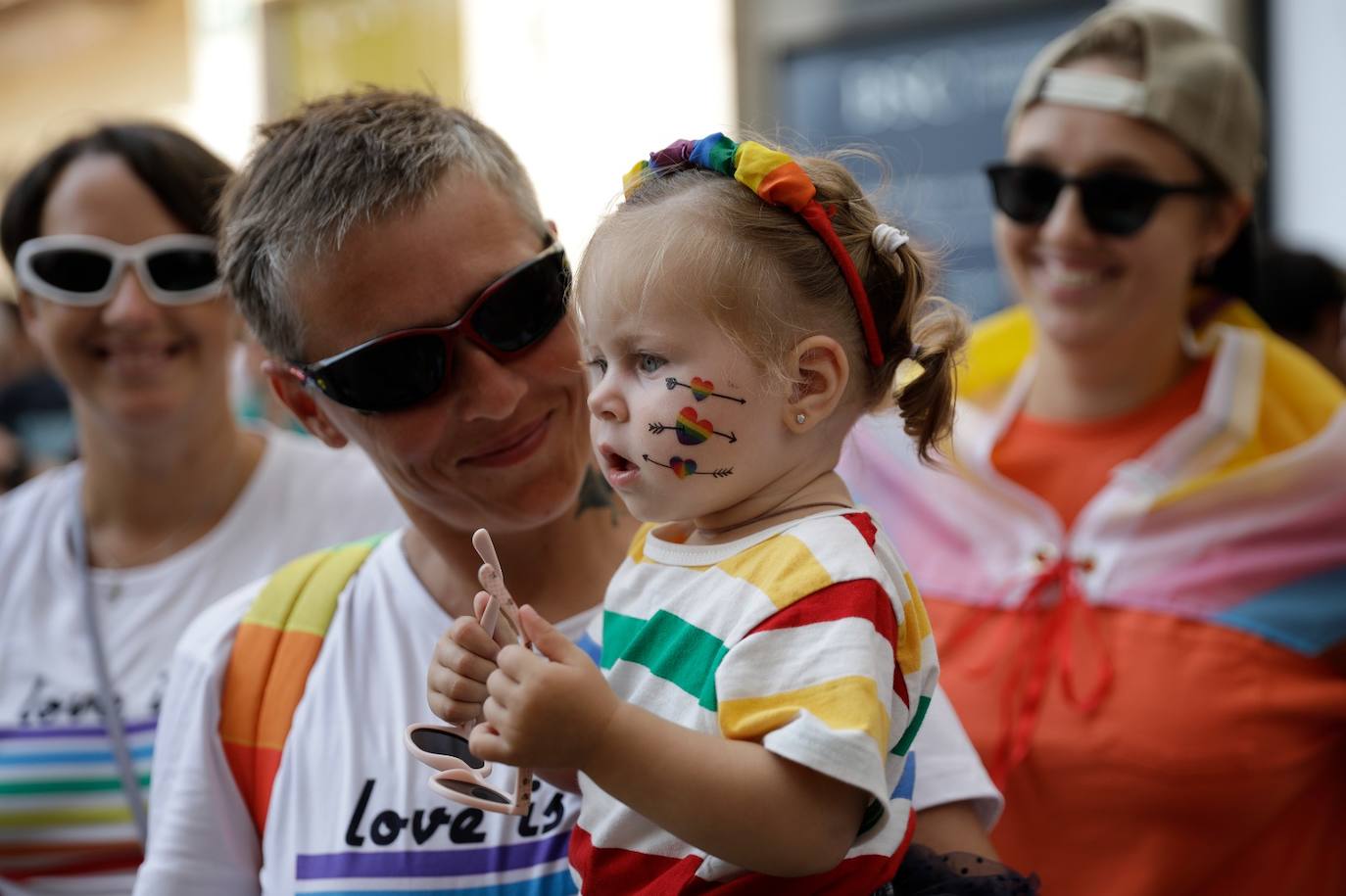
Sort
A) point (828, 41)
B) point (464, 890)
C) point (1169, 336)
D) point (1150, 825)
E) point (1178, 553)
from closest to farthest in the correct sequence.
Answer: point (464, 890) < point (1150, 825) < point (1178, 553) < point (1169, 336) < point (828, 41)

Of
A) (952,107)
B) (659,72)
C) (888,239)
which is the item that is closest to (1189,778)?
(888,239)

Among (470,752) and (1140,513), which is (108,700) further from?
(1140,513)

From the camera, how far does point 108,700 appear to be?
9.46 ft

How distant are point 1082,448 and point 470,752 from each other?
1964 mm

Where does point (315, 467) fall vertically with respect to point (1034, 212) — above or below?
below

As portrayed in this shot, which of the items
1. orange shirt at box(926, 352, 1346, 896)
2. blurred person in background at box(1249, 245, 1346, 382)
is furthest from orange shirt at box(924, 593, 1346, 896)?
blurred person in background at box(1249, 245, 1346, 382)

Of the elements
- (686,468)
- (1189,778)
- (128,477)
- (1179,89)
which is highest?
(1179,89)

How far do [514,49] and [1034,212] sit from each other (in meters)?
6.44

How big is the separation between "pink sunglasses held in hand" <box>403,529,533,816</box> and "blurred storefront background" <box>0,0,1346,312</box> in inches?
20.8

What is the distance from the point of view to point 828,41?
7020 millimetres

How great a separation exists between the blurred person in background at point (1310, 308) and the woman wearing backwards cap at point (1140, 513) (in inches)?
44.9

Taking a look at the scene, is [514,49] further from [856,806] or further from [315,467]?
[856,806]

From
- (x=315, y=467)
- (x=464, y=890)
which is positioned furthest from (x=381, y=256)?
(x=315, y=467)

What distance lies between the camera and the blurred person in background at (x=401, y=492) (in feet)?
6.19
